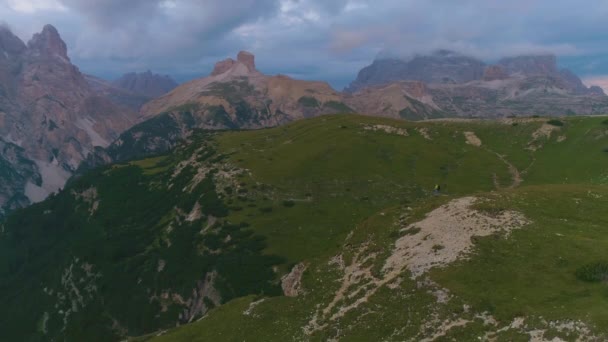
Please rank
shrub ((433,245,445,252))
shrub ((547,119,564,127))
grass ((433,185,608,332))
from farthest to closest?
1. shrub ((547,119,564,127))
2. shrub ((433,245,445,252))
3. grass ((433,185,608,332))

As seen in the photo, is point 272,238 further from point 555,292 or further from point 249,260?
point 555,292

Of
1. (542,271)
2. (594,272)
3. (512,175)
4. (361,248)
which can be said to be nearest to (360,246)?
(361,248)

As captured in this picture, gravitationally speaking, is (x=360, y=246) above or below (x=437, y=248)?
below

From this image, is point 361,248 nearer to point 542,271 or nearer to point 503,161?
point 542,271

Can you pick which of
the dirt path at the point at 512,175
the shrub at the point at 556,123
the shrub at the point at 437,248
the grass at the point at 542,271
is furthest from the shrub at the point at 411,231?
the shrub at the point at 556,123

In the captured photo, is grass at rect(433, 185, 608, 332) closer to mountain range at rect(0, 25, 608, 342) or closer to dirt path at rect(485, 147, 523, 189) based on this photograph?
mountain range at rect(0, 25, 608, 342)

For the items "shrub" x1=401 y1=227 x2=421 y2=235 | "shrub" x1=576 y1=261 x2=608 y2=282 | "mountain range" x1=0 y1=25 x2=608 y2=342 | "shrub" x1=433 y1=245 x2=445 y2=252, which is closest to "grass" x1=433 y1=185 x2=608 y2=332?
"shrub" x1=576 y1=261 x2=608 y2=282
